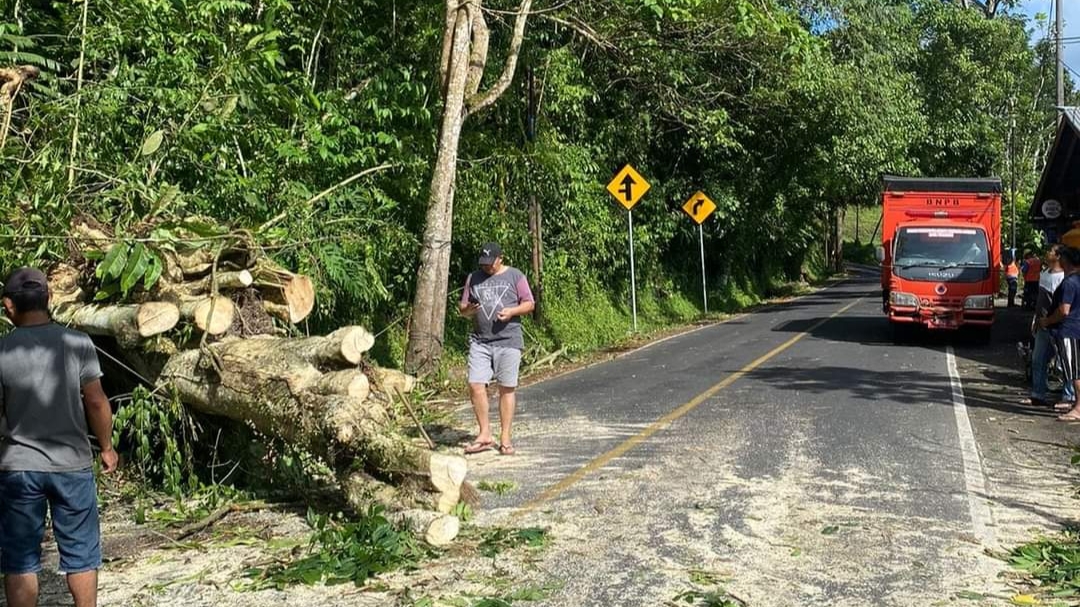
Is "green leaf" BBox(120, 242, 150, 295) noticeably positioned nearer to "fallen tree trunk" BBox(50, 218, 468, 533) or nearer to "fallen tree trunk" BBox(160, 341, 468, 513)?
"fallen tree trunk" BBox(50, 218, 468, 533)

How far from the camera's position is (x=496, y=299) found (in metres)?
8.43

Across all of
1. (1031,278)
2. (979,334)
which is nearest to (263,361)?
(979,334)

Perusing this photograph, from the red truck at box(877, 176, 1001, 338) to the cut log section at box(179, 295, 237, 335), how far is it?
13.4 meters

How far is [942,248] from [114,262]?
1518 cm

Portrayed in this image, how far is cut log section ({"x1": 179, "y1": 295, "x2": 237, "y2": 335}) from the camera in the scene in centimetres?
730

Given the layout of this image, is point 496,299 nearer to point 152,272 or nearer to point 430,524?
point 152,272

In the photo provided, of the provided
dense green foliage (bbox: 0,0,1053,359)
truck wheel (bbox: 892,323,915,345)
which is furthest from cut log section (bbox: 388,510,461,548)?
truck wheel (bbox: 892,323,915,345)

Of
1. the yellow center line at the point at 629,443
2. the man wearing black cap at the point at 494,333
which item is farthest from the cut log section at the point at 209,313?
the yellow center line at the point at 629,443

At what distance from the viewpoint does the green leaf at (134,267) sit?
23.7ft

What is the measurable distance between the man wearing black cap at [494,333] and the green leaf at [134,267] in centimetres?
257

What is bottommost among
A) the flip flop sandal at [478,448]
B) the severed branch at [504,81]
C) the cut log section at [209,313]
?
the flip flop sandal at [478,448]

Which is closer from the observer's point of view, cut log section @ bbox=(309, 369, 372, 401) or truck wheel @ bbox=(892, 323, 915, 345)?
cut log section @ bbox=(309, 369, 372, 401)

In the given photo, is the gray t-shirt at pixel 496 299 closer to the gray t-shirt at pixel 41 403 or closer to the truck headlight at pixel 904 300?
the gray t-shirt at pixel 41 403

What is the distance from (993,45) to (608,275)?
21452mm
